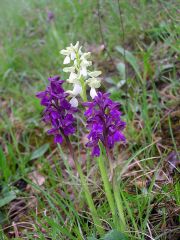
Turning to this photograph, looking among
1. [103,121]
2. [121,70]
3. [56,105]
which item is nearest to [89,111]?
[103,121]

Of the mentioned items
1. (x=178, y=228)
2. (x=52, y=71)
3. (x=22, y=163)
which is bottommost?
(x=178, y=228)

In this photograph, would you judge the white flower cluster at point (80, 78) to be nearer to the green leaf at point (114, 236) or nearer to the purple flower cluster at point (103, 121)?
the purple flower cluster at point (103, 121)

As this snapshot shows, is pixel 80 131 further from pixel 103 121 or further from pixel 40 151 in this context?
pixel 103 121

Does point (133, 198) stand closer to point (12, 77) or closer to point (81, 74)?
point (81, 74)

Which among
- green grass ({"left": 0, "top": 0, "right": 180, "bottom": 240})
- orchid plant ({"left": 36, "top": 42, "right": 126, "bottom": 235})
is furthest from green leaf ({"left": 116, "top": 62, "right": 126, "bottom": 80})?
orchid plant ({"left": 36, "top": 42, "right": 126, "bottom": 235})

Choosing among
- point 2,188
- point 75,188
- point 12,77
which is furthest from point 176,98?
point 12,77

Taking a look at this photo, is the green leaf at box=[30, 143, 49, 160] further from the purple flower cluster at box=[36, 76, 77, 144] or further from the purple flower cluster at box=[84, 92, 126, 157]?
the purple flower cluster at box=[84, 92, 126, 157]
